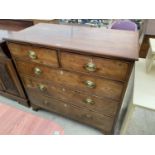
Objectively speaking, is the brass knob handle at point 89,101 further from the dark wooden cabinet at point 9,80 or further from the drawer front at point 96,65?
the dark wooden cabinet at point 9,80

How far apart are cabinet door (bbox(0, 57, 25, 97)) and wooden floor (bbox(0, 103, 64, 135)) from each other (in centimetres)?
70

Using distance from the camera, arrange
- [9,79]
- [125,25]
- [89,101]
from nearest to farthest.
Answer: [89,101] < [9,79] < [125,25]

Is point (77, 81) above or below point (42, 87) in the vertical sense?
above

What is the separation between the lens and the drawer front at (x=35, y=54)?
1001mm

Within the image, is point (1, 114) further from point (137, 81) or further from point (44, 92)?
point (137, 81)

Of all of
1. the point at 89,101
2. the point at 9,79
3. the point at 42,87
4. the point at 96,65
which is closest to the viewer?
the point at 96,65

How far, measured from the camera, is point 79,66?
958mm

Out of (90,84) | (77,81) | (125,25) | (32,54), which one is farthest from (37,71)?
(125,25)

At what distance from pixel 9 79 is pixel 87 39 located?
1015mm

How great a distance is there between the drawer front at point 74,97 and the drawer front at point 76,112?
0.23ft

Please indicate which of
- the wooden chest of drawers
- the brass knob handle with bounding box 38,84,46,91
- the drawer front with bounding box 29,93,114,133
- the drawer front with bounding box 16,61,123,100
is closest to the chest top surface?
the wooden chest of drawers

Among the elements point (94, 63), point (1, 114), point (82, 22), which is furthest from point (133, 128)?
point (82, 22)

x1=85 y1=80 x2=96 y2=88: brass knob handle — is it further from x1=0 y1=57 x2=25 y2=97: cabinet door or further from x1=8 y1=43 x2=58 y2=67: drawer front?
x1=0 y1=57 x2=25 y2=97: cabinet door

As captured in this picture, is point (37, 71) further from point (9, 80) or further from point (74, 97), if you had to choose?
point (9, 80)
